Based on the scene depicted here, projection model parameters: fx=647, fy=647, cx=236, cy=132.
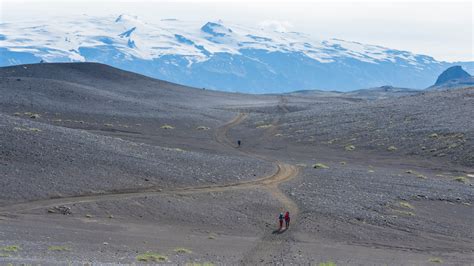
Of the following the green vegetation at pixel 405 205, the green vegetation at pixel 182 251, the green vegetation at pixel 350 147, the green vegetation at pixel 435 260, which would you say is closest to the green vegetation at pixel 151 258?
the green vegetation at pixel 182 251

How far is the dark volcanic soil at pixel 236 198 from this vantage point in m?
30.5

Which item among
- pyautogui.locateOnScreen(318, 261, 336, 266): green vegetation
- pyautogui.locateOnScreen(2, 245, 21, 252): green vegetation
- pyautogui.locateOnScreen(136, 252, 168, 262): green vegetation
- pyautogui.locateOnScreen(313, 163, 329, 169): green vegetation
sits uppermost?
pyautogui.locateOnScreen(313, 163, 329, 169): green vegetation

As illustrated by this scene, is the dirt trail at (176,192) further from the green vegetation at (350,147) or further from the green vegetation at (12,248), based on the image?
the green vegetation at (350,147)

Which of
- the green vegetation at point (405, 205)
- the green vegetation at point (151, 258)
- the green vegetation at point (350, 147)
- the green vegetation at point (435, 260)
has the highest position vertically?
the green vegetation at point (350, 147)

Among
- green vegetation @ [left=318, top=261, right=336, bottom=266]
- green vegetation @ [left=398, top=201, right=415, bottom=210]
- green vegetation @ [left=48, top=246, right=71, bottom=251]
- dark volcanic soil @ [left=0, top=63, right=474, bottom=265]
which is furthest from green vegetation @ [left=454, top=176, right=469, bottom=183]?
green vegetation @ [left=48, top=246, right=71, bottom=251]

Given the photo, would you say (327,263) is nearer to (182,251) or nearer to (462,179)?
(182,251)

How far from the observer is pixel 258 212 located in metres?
38.5

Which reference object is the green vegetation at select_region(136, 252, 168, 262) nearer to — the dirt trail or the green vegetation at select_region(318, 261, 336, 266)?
the green vegetation at select_region(318, 261, 336, 266)

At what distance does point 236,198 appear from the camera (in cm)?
4069

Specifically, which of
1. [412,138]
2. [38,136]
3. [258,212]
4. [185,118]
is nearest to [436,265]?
[258,212]

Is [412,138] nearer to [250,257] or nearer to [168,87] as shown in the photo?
[250,257]

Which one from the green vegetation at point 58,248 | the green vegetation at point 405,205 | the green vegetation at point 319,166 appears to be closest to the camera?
the green vegetation at point 58,248

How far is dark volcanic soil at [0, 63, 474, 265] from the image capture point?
30.5 metres

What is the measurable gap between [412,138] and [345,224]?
131ft
